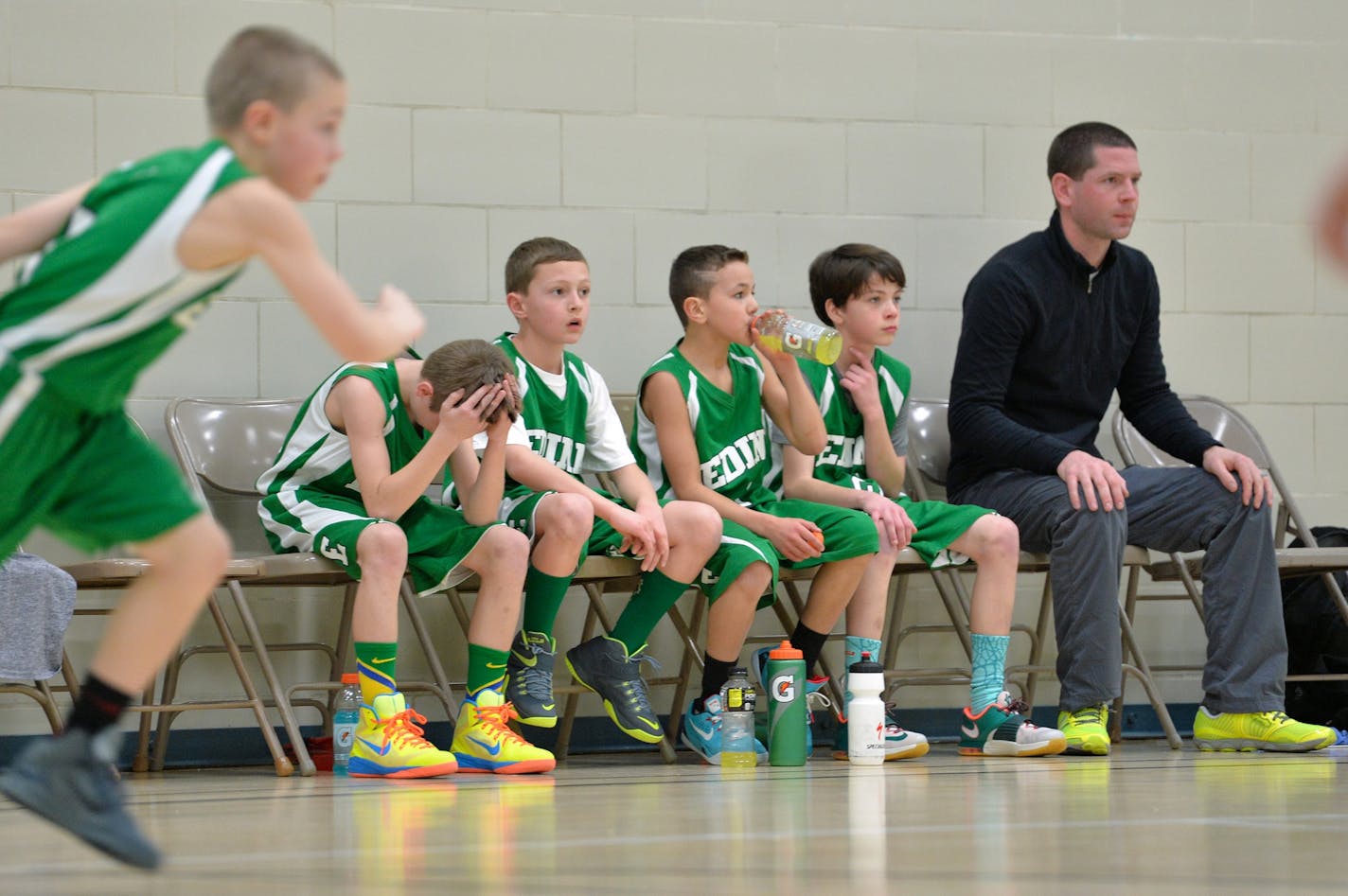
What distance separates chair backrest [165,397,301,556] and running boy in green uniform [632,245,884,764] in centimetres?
92

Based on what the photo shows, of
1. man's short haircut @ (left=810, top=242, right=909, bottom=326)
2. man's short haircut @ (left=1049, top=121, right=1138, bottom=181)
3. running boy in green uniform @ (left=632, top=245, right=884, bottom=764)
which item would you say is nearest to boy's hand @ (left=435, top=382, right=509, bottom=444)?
running boy in green uniform @ (left=632, top=245, right=884, bottom=764)

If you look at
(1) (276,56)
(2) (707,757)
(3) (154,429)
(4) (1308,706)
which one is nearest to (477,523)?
(2) (707,757)

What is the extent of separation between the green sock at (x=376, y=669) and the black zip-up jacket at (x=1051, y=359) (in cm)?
167

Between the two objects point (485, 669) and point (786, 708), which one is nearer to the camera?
point (485, 669)

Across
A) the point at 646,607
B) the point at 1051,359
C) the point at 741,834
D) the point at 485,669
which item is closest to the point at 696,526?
the point at 646,607

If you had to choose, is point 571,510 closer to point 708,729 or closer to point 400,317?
point 708,729

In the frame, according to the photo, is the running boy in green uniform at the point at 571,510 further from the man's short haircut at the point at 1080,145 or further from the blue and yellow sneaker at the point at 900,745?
the man's short haircut at the point at 1080,145

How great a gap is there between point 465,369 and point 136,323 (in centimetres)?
157

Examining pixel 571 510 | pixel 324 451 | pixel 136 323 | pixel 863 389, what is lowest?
pixel 571 510

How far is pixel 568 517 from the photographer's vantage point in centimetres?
384

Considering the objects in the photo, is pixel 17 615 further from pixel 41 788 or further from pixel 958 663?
pixel 958 663

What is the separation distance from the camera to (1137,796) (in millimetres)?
2938

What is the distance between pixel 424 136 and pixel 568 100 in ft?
1.39

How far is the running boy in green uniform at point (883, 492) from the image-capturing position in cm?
420
